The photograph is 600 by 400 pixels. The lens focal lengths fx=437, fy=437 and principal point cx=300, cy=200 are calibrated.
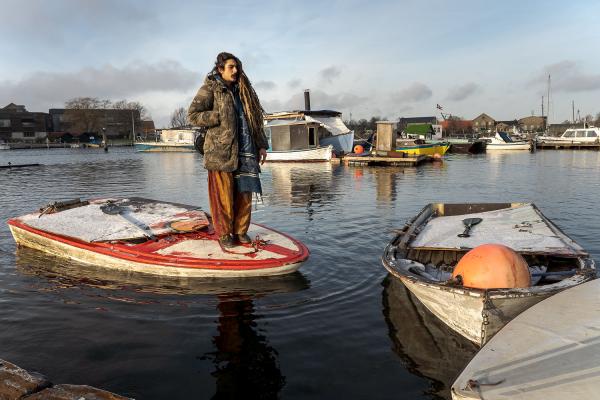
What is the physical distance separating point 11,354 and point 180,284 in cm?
220

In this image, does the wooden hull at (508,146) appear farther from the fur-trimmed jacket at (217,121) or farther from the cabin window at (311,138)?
the fur-trimmed jacket at (217,121)

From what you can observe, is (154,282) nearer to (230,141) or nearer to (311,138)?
(230,141)

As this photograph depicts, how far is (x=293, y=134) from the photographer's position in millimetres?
35812

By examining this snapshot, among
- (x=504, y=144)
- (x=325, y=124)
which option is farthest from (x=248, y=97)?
(x=504, y=144)

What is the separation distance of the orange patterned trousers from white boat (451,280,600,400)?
3.81m

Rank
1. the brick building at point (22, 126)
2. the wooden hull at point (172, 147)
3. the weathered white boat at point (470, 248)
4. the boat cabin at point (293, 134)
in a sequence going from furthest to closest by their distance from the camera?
1. the brick building at point (22, 126)
2. the wooden hull at point (172, 147)
3. the boat cabin at point (293, 134)
4. the weathered white boat at point (470, 248)

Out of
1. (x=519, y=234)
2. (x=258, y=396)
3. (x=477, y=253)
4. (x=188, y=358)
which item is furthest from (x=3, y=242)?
(x=519, y=234)

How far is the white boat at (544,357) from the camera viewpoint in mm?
2938

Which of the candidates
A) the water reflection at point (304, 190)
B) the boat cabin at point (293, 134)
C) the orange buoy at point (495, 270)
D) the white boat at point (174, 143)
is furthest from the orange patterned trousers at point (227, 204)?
the white boat at point (174, 143)

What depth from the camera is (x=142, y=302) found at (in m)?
5.71

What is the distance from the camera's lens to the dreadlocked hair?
595 cm

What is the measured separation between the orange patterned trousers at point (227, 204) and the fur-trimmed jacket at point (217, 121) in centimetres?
20

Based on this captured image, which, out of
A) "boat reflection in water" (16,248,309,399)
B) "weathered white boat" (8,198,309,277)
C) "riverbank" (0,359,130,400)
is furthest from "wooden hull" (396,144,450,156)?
"riverbank" (0,359,130,400)

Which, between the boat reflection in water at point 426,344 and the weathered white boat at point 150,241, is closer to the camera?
the boat reflection in water at point 426,344
